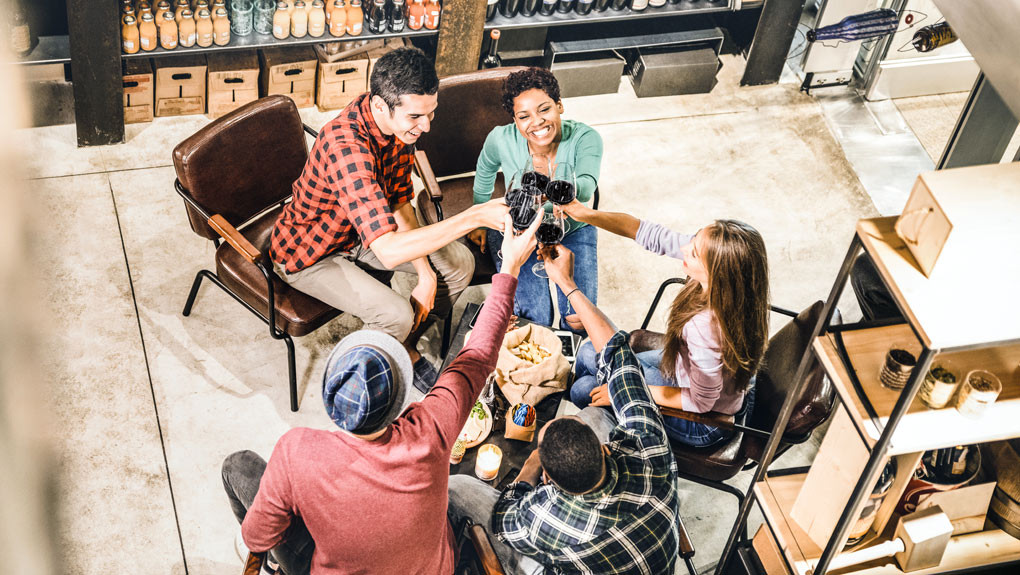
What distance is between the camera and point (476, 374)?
255 centimetres

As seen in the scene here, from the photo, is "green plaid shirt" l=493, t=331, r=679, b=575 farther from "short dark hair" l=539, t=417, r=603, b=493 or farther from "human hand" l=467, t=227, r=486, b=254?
"human hand" l=467, t=227, r=486, b=254

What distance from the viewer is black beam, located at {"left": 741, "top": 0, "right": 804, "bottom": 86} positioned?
5355 millimetres

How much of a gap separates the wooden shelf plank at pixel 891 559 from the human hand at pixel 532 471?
759mm

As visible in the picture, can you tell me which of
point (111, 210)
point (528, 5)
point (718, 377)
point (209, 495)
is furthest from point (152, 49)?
point (718, 377)

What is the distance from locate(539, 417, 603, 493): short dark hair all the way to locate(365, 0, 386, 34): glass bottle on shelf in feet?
10.2

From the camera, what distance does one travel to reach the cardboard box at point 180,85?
15.6ft

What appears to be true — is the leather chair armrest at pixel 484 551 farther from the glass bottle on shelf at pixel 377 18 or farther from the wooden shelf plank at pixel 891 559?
the glass bottle on shelf at pixel 377 18

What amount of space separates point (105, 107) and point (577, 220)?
104 inches

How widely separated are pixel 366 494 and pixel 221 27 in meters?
3.16

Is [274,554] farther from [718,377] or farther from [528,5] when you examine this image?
[528,5]

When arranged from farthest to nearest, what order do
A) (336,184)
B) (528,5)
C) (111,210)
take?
(528,5), (111,210), (336,184)

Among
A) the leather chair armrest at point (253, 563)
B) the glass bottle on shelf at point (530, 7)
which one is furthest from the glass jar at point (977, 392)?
the glass bottle on shelf at point (530, 7)

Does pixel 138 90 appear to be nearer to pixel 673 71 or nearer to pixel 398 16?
pixel 398 16

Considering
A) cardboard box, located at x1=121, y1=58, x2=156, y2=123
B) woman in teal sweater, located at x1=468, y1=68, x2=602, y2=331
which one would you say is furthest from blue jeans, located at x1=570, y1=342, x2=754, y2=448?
cardboard box, located at x1=121, y1=58, x2=156, y2=123
